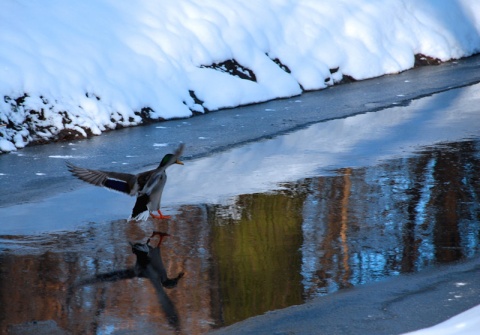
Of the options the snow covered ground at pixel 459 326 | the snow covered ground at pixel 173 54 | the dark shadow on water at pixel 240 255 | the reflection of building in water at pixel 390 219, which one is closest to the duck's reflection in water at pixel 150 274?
the dark shadow on water at pixel 240 255

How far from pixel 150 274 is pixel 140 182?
106 cm

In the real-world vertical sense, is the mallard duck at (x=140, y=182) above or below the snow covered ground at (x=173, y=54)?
below

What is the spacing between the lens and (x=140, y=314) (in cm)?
525

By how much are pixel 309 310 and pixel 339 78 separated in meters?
11.4

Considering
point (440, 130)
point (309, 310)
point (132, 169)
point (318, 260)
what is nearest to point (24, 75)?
point (132, 169)

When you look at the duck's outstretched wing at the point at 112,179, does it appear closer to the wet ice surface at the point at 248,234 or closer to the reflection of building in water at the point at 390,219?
the wet ice surface at the point at 248,234

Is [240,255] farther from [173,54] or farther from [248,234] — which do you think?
[173,54]

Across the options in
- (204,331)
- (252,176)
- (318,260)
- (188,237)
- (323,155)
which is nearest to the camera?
(204,331)

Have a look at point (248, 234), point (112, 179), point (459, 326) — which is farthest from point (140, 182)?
point (459, 326)

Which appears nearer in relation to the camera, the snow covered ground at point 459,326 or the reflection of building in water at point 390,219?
the snow covered ground at point 459,326

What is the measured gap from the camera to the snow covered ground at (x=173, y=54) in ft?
38.1

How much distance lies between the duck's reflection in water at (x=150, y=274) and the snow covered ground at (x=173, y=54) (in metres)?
4.48

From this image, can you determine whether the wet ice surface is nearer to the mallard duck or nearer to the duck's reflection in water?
the duck's reflection in water

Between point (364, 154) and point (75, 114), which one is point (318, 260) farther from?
point (75, 114)
